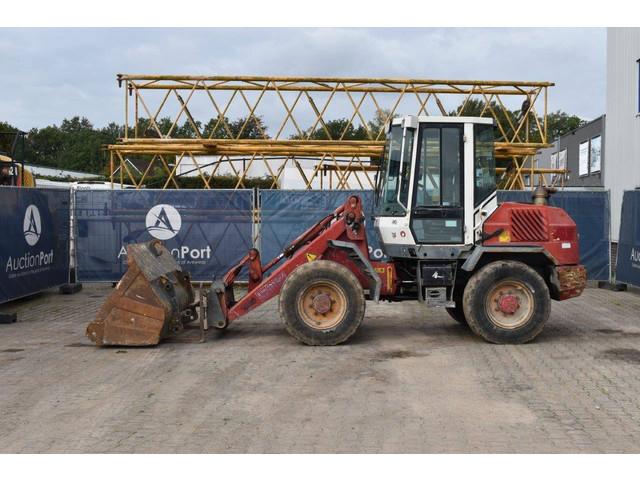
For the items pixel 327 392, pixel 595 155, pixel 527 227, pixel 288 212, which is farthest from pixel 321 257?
pixel 595 155

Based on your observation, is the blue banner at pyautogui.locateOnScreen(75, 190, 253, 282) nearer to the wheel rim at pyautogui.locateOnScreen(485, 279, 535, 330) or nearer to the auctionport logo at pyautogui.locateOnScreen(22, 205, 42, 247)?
the auctionport logo at pyautogui.locateOnScreen(22, 205, 42, 247)

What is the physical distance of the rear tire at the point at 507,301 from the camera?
29.2ft

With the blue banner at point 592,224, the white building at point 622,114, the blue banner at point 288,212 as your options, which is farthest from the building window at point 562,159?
the blue banner at point 288,212

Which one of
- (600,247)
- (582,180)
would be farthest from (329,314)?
(582,180)

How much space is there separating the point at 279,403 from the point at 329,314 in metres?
2.62

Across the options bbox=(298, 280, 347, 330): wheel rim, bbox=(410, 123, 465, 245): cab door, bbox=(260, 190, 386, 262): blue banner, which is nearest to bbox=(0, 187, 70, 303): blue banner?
bbox=(260, 190, 386, 262): blue banner

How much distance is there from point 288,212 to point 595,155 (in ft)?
95.0

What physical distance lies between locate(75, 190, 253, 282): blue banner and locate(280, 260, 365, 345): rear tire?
6.41m

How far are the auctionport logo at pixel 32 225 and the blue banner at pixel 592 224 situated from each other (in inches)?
401

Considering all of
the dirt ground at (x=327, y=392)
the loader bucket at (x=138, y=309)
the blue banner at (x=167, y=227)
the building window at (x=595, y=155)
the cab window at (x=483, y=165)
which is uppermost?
the building window at (x=595, y=155)

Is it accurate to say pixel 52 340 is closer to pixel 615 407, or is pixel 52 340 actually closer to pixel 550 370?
pixel 550 370

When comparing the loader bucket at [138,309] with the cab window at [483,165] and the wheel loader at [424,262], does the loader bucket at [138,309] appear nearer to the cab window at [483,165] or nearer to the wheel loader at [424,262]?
the wheel loader at [424,262]

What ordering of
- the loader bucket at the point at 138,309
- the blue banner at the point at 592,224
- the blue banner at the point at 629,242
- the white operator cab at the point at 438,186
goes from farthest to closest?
the blue banner at the point at 592,224
the blue banner at the point at 629,242
the white operator cab at the point at 438,186
the loader bucket at the point at 138,309

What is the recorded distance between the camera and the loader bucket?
28.1 ft
